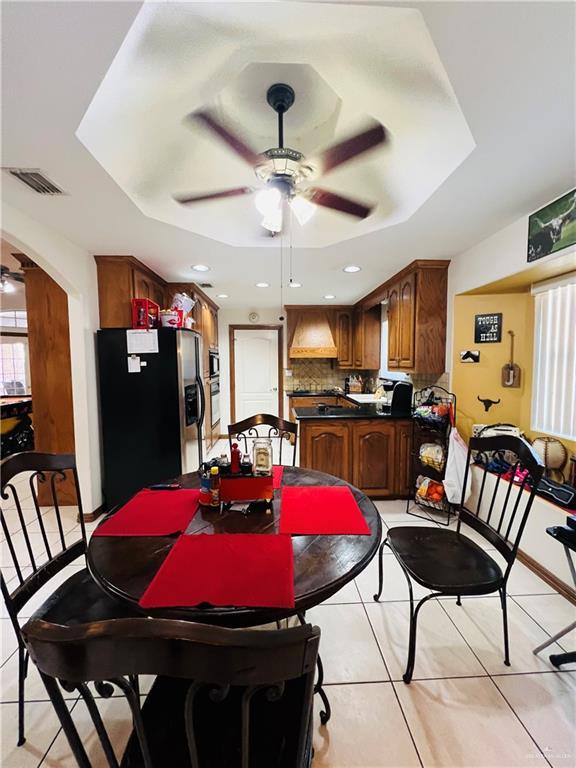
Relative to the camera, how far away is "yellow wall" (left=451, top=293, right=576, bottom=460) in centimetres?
279

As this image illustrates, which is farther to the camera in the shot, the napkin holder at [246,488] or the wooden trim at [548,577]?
the wooden trim at [548,577]

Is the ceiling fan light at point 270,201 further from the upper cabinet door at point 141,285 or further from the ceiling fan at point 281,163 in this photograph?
the upper cabinet door at point 141,285

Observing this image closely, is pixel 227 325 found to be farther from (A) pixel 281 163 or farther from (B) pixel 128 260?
(A) pixel 281 163

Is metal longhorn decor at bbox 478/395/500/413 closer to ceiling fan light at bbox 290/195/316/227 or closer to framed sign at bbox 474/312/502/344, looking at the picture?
framed sign at bbox 474/312/502/344

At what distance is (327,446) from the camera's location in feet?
10.2

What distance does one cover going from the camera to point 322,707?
1.35 metres

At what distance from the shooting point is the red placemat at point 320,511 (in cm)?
127

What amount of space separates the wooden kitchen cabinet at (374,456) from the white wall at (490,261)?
874 mm

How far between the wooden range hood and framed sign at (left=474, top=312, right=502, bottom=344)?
2.76m

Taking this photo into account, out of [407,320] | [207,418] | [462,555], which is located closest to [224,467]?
[462,555]

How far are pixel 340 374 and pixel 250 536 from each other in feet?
16.6

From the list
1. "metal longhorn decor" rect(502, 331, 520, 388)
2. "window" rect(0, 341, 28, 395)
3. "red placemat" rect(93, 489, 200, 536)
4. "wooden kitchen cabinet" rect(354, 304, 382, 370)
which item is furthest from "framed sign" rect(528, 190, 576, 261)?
"window" rect(0, 341, 28, 395)

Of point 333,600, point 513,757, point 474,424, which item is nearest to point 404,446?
point 474,424

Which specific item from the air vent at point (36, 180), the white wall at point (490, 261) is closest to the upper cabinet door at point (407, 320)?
the white wall at point (490, 261)
